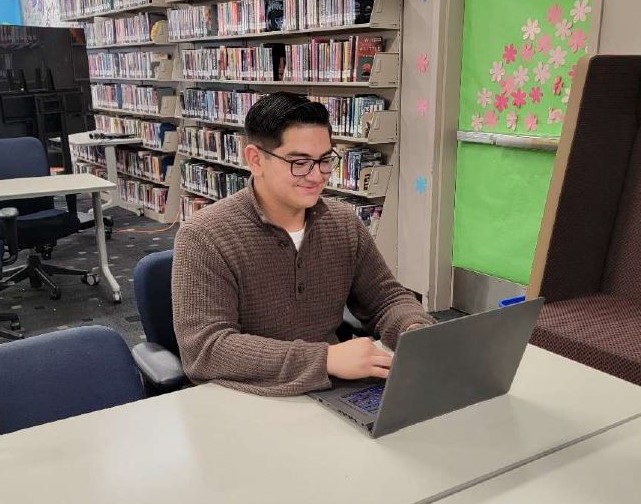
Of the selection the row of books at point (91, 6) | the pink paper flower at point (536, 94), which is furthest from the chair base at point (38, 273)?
the pink paper flower at point (536, 94)

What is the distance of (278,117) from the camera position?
1.48m

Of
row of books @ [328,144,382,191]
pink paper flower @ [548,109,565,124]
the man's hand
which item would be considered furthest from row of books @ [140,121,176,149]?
the man's hand

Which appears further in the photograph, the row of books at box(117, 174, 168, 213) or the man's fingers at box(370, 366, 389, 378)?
the row of books at box(117, 174, 168, 213)

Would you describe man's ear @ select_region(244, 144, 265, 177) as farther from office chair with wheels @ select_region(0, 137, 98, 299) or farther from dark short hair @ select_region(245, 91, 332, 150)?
office chair with wheels @ select_region(0, 137, 98, 299)

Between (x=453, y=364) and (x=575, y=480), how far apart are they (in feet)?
0.84

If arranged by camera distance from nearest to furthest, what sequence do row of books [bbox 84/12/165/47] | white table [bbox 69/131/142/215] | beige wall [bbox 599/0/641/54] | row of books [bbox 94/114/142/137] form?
beige wall [bbox 599/0/641/54], white table [bbox 69/131/142/215], row of books [bbox 84/12/165/47], row of books [bbox 94/114/142/137]

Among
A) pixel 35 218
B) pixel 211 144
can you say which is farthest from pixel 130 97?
pixel 35 218

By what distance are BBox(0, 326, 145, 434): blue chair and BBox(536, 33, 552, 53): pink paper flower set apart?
249 centimetres

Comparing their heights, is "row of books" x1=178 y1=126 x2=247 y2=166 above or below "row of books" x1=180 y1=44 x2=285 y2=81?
below

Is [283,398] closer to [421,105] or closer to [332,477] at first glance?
[332,477]

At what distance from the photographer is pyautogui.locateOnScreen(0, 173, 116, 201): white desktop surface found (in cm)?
357

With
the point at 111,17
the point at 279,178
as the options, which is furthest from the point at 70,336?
the point at 111,17

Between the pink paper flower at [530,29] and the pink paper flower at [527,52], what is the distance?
1.5 inches

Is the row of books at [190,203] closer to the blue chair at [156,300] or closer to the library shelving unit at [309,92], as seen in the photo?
the library shelving unit at [309,92]
